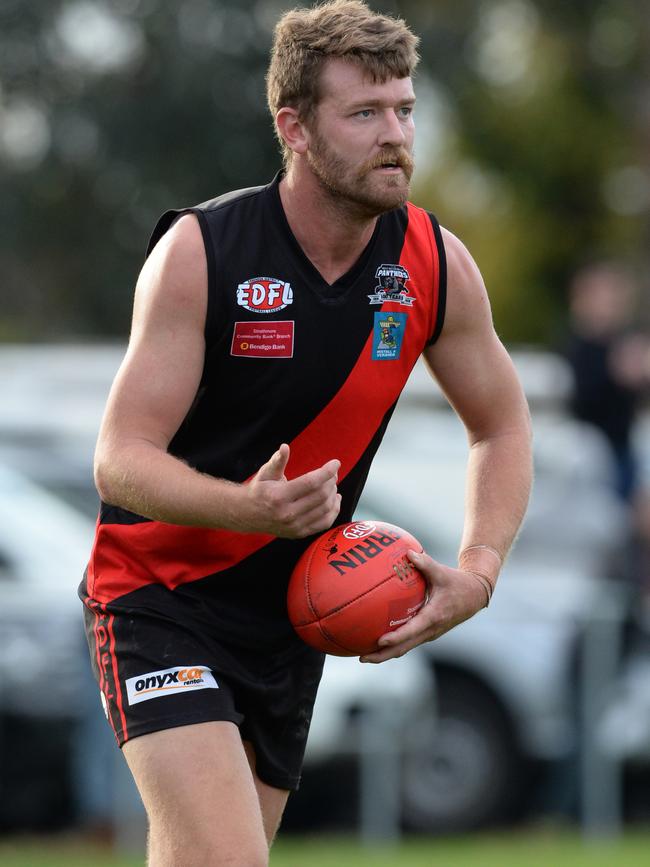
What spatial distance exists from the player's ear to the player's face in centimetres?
10

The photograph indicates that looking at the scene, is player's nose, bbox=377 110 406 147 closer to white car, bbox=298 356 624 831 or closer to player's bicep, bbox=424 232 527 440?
player's bicep, bbox=424 232 527 440

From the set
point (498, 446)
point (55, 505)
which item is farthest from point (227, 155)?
point (498, 446)

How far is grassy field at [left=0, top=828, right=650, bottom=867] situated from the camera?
9242mm

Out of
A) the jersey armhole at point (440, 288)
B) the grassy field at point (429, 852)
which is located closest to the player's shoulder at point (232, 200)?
the jersey armhole at point (440, 288)

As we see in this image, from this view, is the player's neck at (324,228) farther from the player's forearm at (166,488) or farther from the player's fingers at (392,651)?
the player's fingers at (392,651)

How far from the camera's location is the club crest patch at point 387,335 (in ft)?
15.9

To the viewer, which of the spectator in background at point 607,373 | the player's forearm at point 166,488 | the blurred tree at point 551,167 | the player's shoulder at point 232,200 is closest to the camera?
the player's forearm at point 166,488

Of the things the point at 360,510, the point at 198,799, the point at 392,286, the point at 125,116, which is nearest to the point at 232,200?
the point at 392,286

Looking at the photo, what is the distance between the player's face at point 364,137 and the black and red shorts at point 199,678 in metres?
1.27

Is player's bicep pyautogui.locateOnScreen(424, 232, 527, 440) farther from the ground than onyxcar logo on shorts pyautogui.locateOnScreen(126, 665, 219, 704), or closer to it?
farther from the ground

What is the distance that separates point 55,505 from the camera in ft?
33.3

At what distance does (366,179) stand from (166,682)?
149 centimetres

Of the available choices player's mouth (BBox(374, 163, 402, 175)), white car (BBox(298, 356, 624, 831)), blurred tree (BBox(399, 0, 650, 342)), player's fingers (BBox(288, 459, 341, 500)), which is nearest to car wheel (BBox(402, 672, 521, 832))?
white car (BBox(298, 356, 624, 831))

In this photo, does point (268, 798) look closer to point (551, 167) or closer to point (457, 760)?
point (457, 760)
